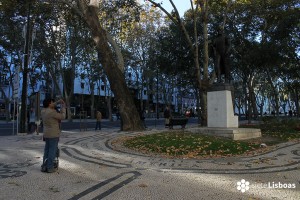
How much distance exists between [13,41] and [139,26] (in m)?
15.8

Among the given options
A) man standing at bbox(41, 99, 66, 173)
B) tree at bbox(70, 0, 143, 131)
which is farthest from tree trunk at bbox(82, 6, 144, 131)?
man standing at bbox(41, 99, 66, 173)

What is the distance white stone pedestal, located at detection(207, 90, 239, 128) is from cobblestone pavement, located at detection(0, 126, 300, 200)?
5.26 meters

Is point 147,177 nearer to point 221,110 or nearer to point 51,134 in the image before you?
point 51,134

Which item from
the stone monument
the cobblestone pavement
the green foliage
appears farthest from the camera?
the stone monument

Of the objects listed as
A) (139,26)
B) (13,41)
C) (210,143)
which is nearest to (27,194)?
(210,143)

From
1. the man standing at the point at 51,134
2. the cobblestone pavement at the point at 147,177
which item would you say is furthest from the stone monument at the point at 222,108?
the man standing at the point at 51,134

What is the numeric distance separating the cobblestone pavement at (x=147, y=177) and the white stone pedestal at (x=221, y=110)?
5265mm

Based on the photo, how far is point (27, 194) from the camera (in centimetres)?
605

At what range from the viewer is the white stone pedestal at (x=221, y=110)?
1608 centimetres

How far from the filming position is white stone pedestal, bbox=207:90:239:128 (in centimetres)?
1608

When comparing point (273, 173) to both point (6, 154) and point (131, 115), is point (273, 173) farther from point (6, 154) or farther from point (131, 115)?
point (131, 115)

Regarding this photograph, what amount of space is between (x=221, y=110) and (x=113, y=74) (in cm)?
682

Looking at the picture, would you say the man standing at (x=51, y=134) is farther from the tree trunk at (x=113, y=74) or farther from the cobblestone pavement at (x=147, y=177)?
the tree trunk at (x=113, y=74)

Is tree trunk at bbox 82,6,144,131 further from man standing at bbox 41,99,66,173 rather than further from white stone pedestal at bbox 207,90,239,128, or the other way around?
man standing at bbox 41,99,66,173
